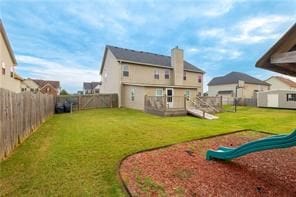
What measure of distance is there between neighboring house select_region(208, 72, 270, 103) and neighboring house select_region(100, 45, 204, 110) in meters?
14.4

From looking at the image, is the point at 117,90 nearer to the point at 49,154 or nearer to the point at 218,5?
the point at 218,5

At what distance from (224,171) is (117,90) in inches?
740

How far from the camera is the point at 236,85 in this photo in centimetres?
3825

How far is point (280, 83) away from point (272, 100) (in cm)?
2127

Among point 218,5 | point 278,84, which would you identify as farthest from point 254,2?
point 278,84

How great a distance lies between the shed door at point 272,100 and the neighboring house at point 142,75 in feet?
33.4

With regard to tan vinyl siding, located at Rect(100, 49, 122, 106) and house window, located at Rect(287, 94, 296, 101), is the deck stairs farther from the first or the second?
house window, located at Rect(287, 94, 296, 101)

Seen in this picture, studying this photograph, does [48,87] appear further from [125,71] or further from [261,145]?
[261,145]

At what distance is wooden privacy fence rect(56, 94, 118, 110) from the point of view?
70.4ft

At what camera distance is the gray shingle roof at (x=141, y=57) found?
76.1ft

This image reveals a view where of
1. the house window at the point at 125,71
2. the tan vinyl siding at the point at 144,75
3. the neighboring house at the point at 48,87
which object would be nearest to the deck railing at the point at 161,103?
the tan vinyl siding at the point at 144,75

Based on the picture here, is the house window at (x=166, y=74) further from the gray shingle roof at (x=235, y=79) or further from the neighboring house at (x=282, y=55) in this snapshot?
the neighboring house at (x=282, y=55)

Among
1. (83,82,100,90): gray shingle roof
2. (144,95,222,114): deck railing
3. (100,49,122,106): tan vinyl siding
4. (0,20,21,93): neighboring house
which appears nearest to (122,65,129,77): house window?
(100,49,122,106): tan vinyl siding

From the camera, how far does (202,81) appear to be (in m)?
29.6
